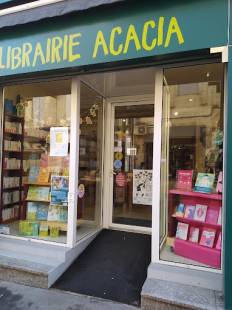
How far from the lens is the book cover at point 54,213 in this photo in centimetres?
390

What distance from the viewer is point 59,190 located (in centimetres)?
384

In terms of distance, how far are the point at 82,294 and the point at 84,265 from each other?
0.55 m

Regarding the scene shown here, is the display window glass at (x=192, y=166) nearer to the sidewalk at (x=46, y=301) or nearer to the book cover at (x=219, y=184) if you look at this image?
the book cover at (x=219, y=184)

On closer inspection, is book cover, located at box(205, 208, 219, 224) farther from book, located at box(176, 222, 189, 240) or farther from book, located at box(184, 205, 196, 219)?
book, located at box(176, 222, 189, 240)

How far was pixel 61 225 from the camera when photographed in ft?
Answer: 12.6

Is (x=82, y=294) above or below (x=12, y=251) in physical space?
below

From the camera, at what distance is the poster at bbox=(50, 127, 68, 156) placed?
374cm

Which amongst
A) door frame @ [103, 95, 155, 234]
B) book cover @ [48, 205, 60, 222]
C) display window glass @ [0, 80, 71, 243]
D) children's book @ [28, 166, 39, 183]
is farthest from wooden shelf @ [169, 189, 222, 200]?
children's book @ [28, 166, 39, 183]

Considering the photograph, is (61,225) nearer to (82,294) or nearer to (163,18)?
(82,294)

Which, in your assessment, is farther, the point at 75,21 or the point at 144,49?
the point at 75,21

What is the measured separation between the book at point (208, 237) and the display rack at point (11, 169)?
2899 mm

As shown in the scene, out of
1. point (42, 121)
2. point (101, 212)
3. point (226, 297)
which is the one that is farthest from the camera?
point (101, 212)

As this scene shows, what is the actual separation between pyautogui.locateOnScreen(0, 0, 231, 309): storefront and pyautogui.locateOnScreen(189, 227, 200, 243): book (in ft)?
0.04

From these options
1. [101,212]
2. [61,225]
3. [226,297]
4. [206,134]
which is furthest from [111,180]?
[226,297]
